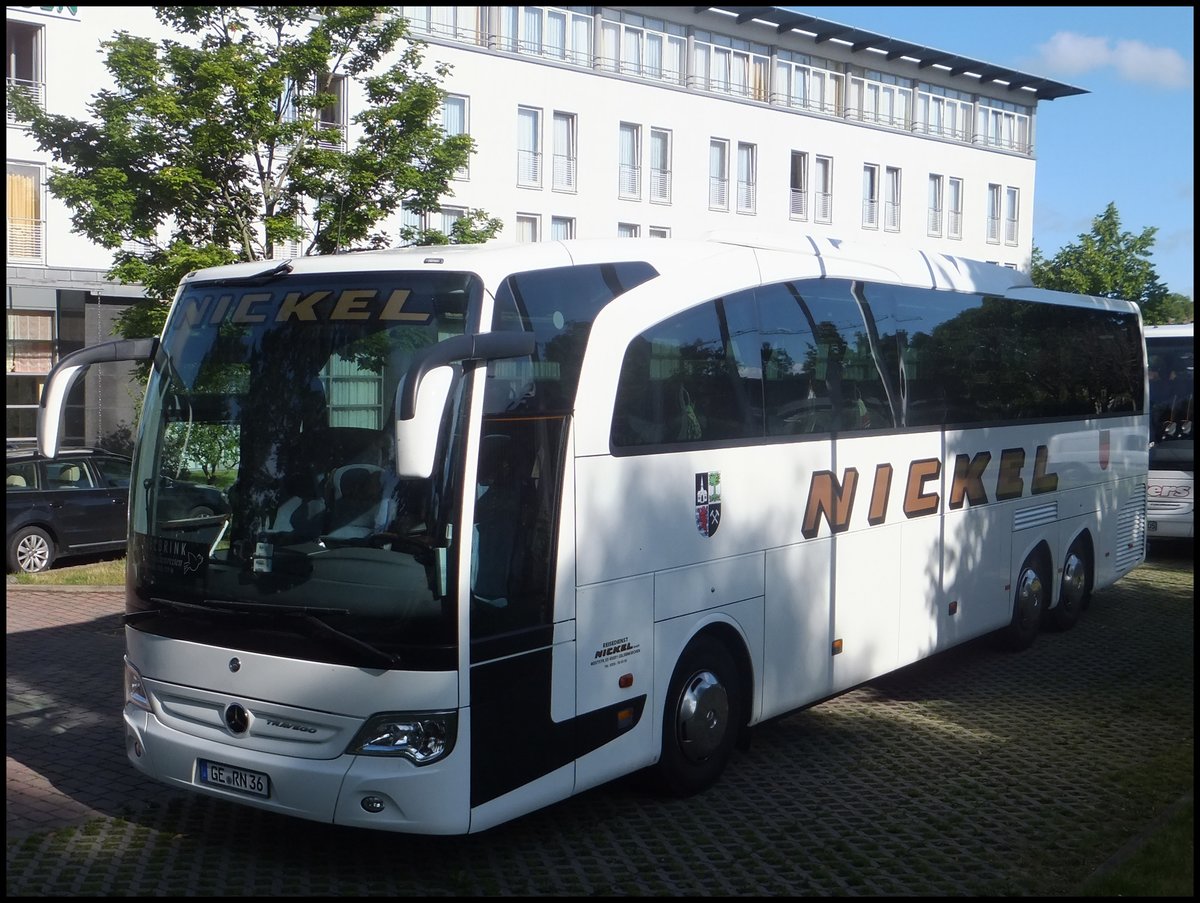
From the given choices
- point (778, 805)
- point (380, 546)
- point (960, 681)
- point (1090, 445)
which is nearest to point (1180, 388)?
point (1090, 445)

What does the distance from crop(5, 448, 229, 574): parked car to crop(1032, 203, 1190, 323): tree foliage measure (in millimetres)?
34050

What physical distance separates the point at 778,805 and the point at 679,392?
8.44ft

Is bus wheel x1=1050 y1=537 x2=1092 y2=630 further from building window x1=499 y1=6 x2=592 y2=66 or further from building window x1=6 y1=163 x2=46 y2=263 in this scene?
building window x1=499 y1=6 x2=592 y2=66

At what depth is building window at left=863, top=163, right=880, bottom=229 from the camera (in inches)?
1914

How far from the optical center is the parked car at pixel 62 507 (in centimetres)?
1792

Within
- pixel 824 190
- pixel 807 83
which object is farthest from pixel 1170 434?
pixel 807 83

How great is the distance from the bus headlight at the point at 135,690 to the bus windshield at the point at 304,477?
0.39 meters

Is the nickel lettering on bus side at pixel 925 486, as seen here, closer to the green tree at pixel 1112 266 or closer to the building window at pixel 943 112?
the green tree at pixel 1112 266

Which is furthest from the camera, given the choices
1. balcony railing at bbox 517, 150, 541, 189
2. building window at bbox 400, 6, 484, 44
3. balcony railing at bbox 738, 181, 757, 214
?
balcony railing at bbox 738, 181, 757, 214

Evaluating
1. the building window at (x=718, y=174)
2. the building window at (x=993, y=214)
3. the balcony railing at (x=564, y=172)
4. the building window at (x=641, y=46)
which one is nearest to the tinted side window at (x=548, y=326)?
the balcony railing at (x=564, y=172)

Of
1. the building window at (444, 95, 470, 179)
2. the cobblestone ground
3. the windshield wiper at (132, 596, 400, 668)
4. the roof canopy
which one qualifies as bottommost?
the cobblestone ground

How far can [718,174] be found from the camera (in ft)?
145

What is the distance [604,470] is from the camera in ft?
22.8

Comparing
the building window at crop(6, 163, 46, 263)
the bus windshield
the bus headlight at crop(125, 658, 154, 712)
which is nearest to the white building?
the building window at crop(6, 163, 46, 263)
